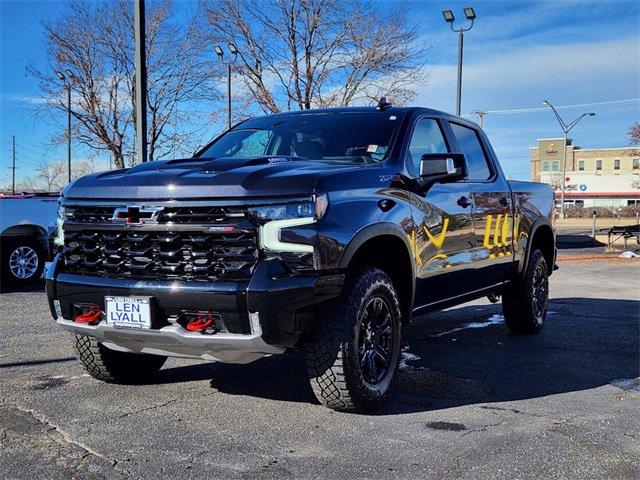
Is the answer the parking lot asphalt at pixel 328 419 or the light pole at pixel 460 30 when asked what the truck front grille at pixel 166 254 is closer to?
the parking lot asphalt at pixel 328 419

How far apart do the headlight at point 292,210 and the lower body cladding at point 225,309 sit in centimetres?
25

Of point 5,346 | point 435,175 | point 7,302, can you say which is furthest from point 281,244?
point 7,302

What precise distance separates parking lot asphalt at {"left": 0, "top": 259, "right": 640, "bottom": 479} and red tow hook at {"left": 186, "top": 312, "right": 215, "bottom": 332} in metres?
0.59

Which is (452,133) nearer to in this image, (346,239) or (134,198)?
(346,239)

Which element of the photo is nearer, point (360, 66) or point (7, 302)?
point (7, 302)

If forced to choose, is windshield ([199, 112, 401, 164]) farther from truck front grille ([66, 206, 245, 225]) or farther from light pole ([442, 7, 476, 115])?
light pole ([442, 7, 476, 115])

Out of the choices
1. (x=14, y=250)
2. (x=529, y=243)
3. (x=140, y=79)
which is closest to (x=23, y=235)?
(x=14, y=250)

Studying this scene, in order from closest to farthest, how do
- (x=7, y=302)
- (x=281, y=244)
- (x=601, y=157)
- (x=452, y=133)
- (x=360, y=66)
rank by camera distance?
(x=281, y=244), (x=452, y=133), (x=7, y=302), (x=360, y=66), (x=601, y=157)

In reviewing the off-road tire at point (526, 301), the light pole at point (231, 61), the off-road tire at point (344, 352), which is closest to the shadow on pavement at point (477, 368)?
the off-road tire at point (526, 301)

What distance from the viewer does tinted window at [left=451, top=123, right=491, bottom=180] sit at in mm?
5945

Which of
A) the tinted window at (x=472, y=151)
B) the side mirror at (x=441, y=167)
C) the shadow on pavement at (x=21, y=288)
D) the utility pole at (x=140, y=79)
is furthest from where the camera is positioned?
the shadow on pavement at (x=21, y=288)

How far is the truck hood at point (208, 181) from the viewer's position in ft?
12.3

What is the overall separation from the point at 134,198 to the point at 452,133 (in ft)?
9.53

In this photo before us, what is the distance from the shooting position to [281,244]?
367 centimetres
